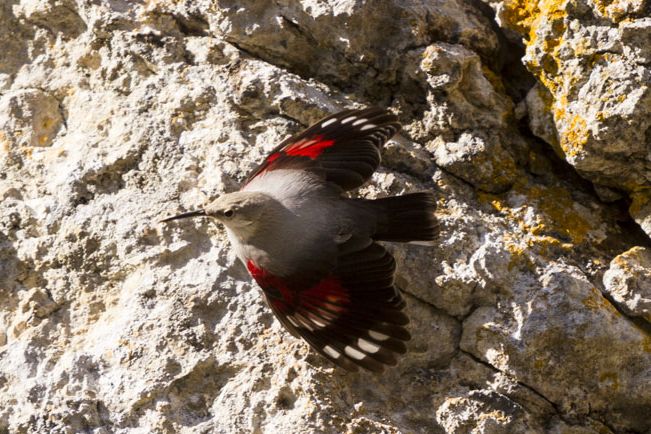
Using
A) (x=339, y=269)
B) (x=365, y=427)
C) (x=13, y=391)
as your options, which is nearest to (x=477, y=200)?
(x=339, y=269)

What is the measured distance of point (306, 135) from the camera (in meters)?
3.58

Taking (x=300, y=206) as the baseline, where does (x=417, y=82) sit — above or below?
above

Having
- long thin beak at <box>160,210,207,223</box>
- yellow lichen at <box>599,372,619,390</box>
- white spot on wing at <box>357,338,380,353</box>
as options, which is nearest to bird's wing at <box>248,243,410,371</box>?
white spot on wing at <box>357,338,380,353</box>

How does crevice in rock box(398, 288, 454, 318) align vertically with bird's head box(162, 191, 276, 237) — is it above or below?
below

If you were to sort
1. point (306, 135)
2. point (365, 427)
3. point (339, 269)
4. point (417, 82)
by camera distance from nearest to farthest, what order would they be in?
1. point (365, 427)
2. point (339, 269)
3. point (306, 135)
4. point (417, 82)

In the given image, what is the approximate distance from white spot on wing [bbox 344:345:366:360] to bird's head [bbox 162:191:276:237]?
62 centimetres

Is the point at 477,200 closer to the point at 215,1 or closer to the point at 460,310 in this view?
the point at 460,310

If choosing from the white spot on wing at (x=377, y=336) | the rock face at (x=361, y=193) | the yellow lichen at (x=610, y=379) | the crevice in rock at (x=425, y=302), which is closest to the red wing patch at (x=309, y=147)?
the rock face at (x=361, y=193)

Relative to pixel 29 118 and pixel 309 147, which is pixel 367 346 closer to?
pixel 309 147

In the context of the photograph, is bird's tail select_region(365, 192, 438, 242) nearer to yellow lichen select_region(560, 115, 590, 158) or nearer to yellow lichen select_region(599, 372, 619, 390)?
yellow lichen select_region(560, 115, 590, 158)

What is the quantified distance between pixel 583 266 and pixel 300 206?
1152 millimetres

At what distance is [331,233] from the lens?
3.42 m

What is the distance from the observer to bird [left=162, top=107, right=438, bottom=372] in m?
3.17

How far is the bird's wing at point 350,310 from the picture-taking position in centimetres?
310
